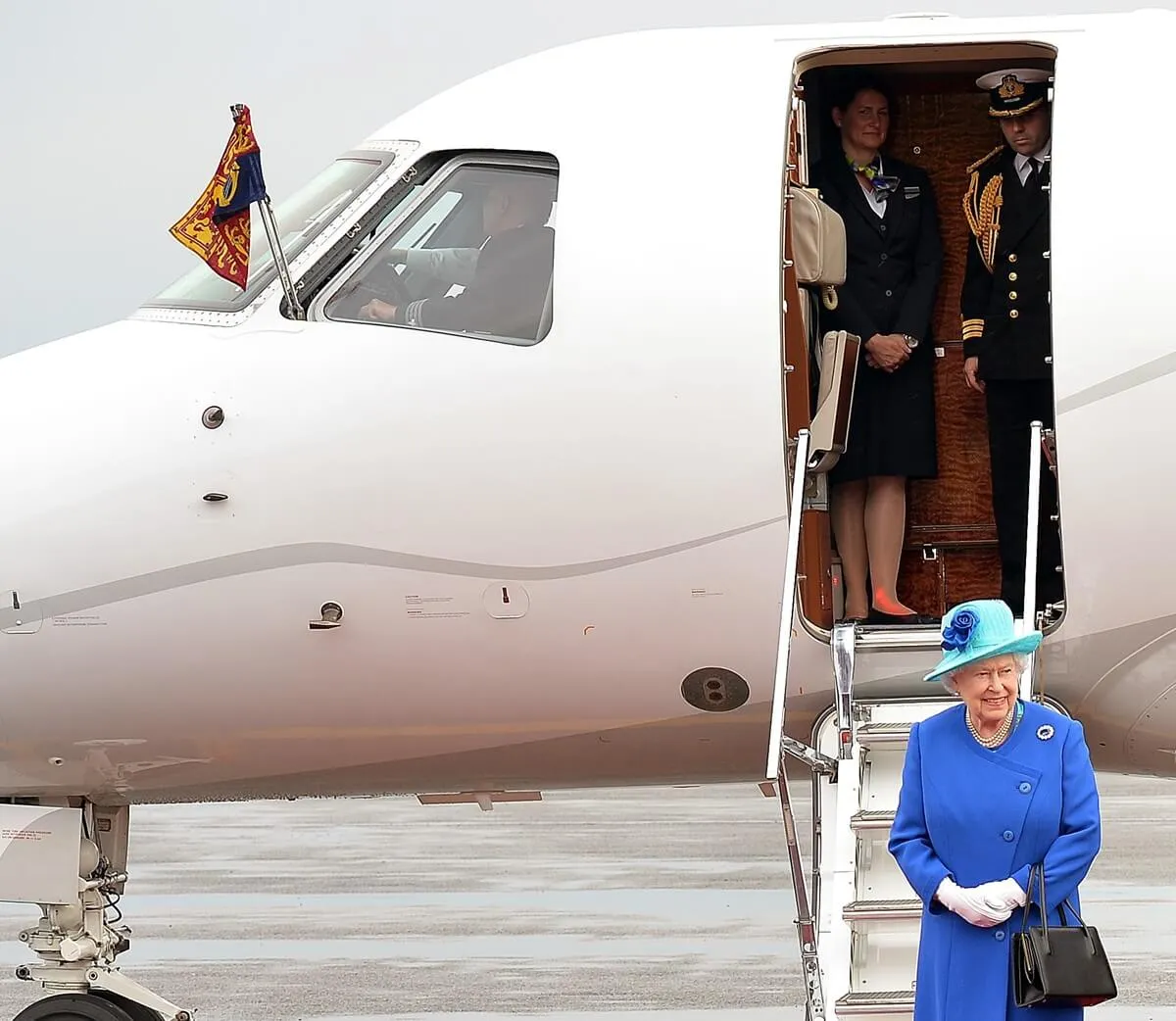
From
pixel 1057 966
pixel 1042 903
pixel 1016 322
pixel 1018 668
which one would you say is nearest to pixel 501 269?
pixel 1016 322

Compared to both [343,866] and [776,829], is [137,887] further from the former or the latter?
[776,829]

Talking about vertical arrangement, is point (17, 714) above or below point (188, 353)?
below

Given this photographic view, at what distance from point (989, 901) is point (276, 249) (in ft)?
13.4

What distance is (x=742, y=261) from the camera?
23.4ft

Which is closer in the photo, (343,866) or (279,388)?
(279,388)

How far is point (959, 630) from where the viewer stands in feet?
16.8

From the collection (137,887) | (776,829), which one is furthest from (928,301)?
(776,829)

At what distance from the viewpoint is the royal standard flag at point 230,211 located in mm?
7309

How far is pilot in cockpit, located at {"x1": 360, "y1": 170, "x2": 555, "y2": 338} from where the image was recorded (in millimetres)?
7395

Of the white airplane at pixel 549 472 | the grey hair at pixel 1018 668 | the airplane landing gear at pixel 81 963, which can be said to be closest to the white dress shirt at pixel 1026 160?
the white airplane at pixel 549 472

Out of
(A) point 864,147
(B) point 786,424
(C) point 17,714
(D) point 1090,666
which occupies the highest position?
(A) point 864,147

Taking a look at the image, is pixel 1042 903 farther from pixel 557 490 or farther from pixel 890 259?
pixel 890 259

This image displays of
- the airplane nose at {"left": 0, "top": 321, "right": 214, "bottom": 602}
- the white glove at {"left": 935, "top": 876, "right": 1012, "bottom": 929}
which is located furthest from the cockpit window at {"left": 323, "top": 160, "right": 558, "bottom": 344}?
the white glove at {"left": 935, "top": 876, "right": 1012, "bottom": 929}

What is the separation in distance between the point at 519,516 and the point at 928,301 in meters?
2.29
